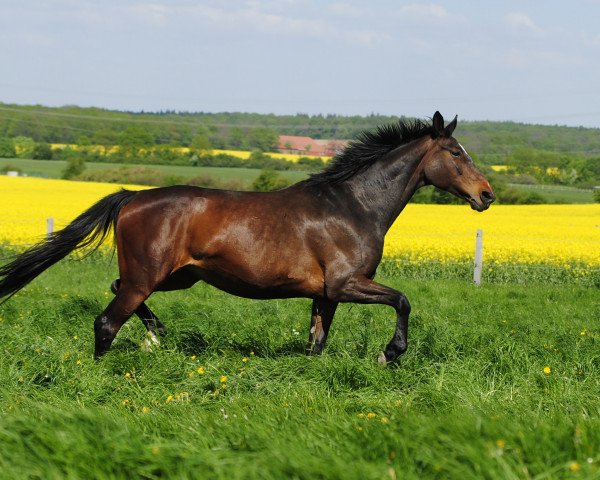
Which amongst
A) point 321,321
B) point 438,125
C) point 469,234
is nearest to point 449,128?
point 438,125

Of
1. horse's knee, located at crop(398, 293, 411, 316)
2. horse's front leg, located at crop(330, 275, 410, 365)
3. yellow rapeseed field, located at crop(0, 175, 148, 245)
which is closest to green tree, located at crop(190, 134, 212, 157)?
yellow rapeseed field, located at crop(0, 175, 148, 245)

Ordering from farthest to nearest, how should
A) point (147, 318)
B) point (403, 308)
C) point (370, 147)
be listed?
1. point (147, 318)
2. point (370, 147)
3. point (403, 308)

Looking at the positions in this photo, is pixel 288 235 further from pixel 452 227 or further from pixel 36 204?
pixel 36 204

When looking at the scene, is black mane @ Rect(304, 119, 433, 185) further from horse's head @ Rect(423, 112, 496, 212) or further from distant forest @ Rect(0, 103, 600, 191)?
distant forest @ Rect(0, 103, 600, 191)

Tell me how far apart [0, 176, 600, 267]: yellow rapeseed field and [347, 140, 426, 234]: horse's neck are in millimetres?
9753

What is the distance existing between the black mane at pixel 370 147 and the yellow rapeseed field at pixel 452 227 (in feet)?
31.2

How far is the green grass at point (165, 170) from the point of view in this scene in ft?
173

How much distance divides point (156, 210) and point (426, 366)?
2.58 m

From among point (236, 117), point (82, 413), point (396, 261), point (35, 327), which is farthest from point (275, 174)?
point (236, 117)

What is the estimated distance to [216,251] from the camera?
285 inches

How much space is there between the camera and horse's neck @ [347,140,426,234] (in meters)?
7.49

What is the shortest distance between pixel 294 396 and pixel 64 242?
320cm

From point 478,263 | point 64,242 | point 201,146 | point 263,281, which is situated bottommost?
point 201,146

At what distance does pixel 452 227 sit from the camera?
27.3 metres
